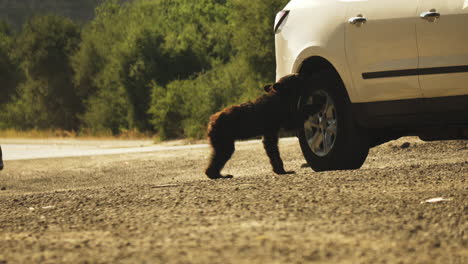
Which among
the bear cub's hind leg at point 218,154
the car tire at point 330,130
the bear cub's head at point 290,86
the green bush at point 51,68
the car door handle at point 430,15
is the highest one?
the car door handle at point 430,15

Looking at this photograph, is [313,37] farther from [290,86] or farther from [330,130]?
[330,130]

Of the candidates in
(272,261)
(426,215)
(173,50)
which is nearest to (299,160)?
(426,215)

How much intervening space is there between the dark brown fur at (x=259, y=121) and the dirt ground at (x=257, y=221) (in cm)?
80

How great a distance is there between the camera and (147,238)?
6172 millimetres

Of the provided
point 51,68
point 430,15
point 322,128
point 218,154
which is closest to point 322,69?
point 322,128

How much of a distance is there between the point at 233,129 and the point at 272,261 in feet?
17.0

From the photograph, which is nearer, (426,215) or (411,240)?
(411,240)

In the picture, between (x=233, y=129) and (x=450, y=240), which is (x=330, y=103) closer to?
(x=233, y=129)

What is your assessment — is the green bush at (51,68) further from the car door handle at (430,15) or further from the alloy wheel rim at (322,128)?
the car door handle at (430,15)

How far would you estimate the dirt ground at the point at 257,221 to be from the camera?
5.52 metres

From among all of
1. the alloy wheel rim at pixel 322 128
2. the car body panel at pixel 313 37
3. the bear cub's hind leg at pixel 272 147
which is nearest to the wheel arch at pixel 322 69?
the car body panel at pixel 313 37

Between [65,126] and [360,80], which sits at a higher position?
[360,80]

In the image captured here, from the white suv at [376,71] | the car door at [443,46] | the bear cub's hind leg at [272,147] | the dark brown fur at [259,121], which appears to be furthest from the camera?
the bear cub's hind leg at [272,147]

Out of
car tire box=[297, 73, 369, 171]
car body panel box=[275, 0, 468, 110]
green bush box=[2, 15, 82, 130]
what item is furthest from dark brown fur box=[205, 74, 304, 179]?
green bush box=[2, 15, 82, 130]
